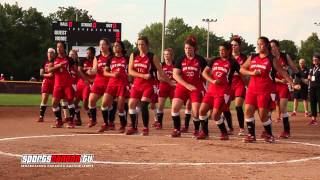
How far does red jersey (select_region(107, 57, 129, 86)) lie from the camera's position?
13.6 m

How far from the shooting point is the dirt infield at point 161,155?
7523 mm

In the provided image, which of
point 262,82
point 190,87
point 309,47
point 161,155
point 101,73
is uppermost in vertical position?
point 309,47

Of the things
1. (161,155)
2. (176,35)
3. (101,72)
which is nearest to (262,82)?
(161,155)

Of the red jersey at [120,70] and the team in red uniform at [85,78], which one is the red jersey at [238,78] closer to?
the red jersey at [120,70]

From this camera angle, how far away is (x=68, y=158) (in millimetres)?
8633

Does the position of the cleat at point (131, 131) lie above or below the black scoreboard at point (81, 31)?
below

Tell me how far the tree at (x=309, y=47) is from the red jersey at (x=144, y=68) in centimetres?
10534

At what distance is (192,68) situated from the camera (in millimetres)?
12609

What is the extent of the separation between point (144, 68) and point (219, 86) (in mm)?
1953

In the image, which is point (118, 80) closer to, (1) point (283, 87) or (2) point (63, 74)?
(2) point (63, 74)

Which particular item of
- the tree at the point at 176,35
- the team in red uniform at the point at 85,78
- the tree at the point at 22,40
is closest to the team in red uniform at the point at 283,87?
the team in red uniform at the point at 85,78

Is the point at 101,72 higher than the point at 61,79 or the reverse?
higher

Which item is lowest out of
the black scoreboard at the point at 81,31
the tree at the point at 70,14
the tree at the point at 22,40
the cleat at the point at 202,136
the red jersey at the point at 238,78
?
the cleat at the point at 202,136

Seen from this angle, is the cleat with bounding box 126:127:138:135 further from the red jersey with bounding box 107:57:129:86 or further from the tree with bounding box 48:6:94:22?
the tree with bounding box 48:6:94:22
